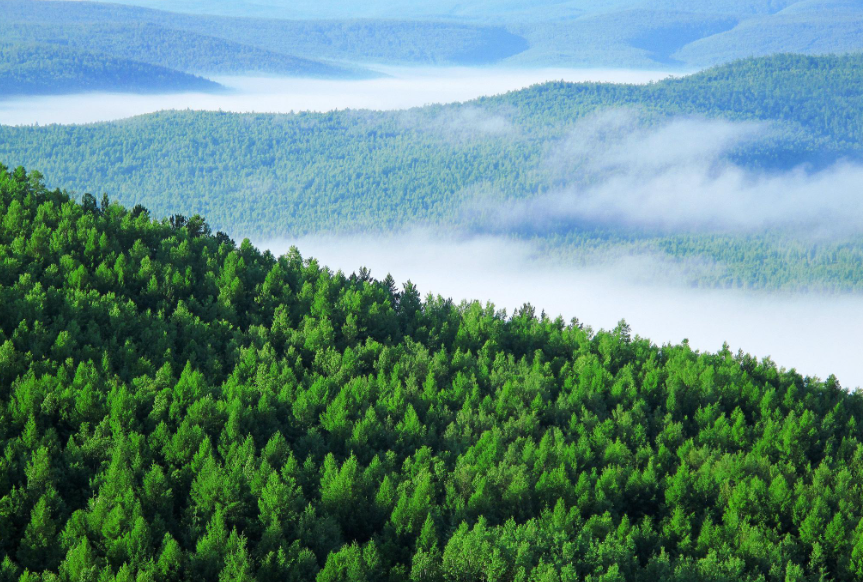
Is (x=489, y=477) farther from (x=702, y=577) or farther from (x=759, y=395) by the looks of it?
(x=759, y=395)

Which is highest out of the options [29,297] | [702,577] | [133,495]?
[29,297]

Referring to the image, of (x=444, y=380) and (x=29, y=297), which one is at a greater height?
(x=29, y=297)

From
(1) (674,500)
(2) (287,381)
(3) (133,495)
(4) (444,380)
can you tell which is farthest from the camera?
(4) (444,380)

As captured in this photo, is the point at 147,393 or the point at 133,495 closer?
the point at 133,495

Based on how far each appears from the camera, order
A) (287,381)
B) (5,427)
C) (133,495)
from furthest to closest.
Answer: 1. (287,381)
2. (5,427)
3. (133,495)

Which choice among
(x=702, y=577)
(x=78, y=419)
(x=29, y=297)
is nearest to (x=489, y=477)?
(x=702, y=577)

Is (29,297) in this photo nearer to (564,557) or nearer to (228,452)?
(228,452)
